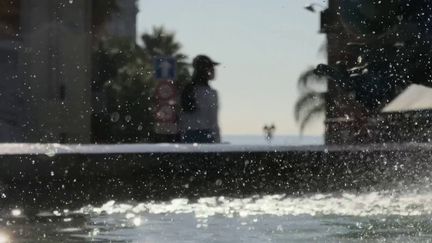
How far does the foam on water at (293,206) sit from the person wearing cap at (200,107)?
210 cm

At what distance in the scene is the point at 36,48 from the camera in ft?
81.9

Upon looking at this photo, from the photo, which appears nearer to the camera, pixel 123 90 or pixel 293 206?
pixel 293 206

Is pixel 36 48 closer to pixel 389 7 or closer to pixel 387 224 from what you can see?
pixel 389 7

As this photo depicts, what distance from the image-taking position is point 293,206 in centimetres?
385

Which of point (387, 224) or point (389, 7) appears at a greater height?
point (389, 7)

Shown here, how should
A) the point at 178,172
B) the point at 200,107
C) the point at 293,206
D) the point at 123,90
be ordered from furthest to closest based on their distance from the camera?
the point at 123,90
the point at 200,107
the point at 178,172
the point at 293,206

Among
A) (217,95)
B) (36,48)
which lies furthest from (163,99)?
(36,48)

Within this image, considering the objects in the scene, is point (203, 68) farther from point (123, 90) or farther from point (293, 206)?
point (123, 90)

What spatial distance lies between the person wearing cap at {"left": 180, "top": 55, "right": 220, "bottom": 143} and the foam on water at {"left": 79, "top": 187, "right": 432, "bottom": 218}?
6.90 ft

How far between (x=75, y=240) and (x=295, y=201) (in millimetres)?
1432

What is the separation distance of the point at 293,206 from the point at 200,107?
2.55 meters

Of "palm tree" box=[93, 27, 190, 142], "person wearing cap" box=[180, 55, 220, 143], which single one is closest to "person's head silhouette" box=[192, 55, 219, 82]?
"person wearing cap" box=[180, 55, 220, 143]

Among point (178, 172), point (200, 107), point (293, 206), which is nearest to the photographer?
point (293, 206)

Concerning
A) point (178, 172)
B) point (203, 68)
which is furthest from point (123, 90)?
point (178, 172)
